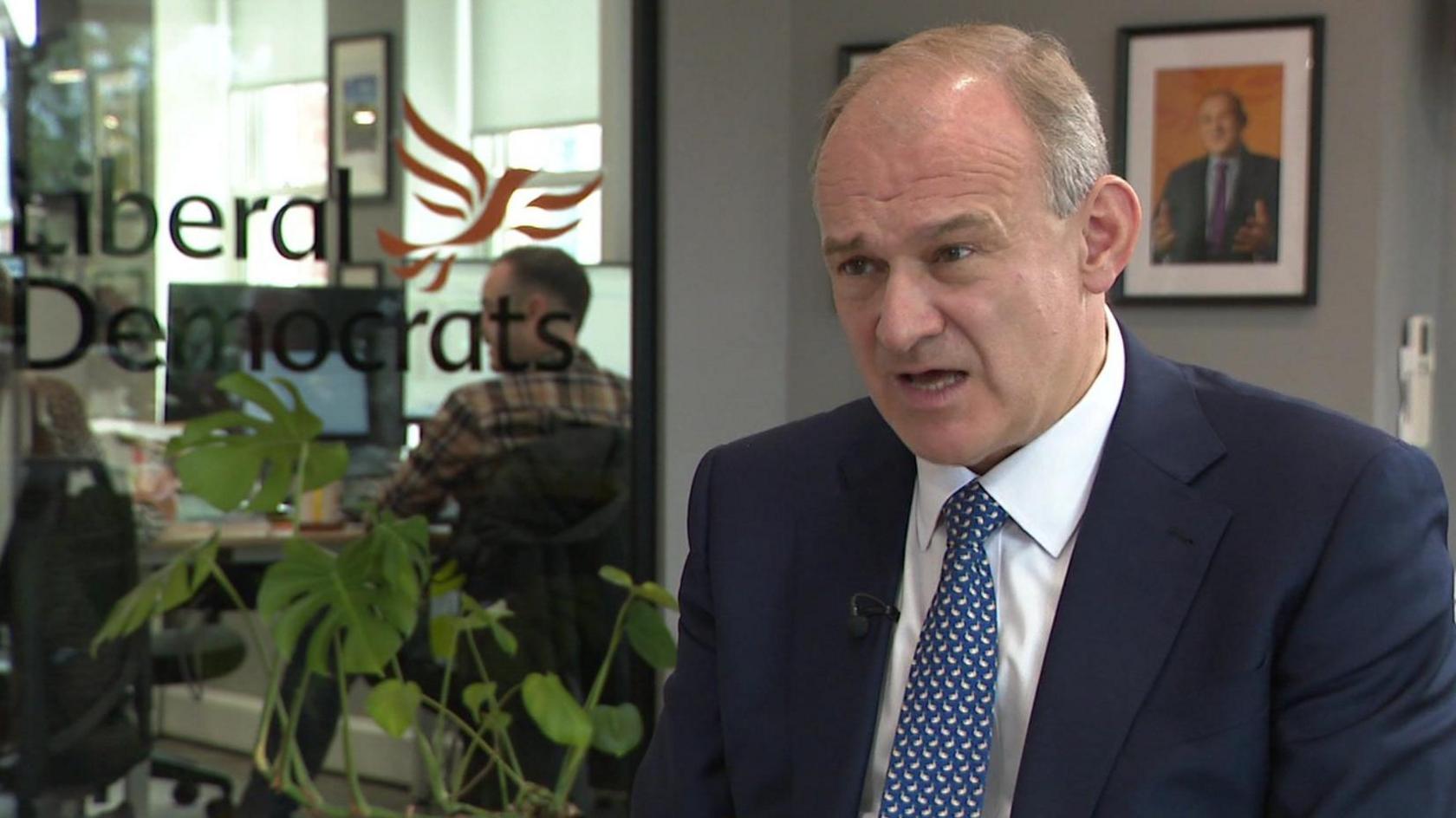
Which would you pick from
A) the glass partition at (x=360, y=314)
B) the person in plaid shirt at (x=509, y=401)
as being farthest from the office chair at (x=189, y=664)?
the person in plaid shirt at (x=509, y=401)

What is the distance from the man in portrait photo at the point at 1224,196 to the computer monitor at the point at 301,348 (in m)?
1.62

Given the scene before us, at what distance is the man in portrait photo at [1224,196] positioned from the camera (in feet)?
11.1

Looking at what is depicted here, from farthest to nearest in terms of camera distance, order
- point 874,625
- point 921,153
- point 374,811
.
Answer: point 374,811 → point 874,625 → point 921,153

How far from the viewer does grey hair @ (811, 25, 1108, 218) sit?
1381 mm

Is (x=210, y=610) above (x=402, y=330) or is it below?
below

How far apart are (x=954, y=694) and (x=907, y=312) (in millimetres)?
337

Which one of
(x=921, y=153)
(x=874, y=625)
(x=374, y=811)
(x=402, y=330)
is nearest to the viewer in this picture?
(x=921, y=153)

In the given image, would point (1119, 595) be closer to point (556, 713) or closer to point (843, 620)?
point (843, 620)

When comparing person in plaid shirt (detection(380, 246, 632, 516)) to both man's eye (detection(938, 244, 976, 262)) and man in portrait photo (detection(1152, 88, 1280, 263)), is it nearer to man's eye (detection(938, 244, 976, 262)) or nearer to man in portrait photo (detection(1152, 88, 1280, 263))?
man in portrait photo (detection(1152, 88, 1280, 263))

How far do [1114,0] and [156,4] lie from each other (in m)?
1.92

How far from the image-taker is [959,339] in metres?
1.36

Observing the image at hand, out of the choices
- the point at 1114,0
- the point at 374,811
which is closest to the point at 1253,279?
the point at 1114,0

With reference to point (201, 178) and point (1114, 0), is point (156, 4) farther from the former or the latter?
point (1114, 0)

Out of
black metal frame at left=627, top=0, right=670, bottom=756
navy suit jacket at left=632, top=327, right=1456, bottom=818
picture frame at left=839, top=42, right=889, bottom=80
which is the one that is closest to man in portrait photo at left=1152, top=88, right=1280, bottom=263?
picture frame at left=839, top=42, right=889, bottom=80
